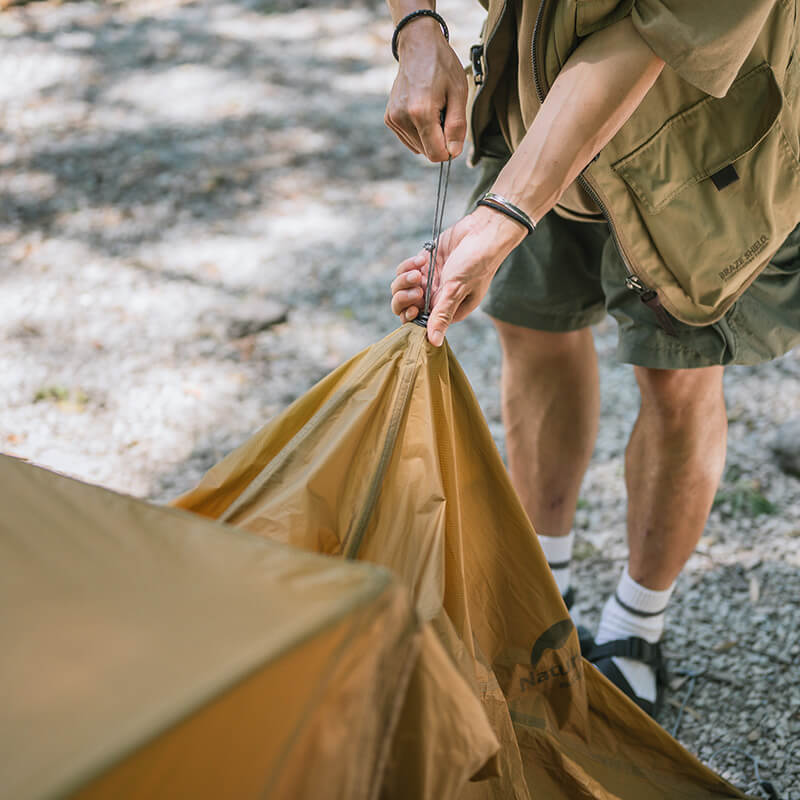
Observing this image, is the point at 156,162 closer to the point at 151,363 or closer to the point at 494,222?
the point at 151,363

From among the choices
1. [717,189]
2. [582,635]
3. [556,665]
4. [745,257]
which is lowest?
[582,635]

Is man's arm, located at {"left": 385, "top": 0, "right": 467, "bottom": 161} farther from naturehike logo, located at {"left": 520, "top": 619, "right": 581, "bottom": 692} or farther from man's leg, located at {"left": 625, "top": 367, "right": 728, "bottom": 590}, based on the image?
naturehike logo, located at {"left": 520, "top": 619, "right": 581, "bottom": 692}

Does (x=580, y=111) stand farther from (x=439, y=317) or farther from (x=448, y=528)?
(x=448, y=528)

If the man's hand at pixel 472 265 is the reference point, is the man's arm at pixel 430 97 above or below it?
above

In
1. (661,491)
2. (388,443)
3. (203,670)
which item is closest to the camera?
(203,670)

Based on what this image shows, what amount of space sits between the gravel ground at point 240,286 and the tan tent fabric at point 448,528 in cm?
51

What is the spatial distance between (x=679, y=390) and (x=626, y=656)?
62 centimetres

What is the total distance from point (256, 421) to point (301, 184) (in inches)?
64.5

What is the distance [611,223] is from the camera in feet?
4.47

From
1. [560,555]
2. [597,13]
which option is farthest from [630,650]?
[597,13]

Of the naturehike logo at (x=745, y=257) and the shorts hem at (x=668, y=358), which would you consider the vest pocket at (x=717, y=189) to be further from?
the shorts hem at (x=668, y=358)

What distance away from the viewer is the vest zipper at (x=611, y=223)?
48.9 inches

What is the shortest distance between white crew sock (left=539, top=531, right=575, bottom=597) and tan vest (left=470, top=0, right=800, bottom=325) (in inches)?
27.5

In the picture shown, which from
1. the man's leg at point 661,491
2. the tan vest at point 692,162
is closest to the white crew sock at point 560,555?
the man's leg at point 661,491
